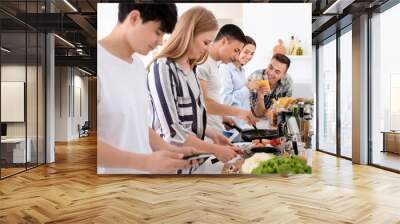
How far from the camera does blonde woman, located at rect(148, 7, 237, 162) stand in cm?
618

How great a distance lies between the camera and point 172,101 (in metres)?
6.16

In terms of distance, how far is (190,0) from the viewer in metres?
6.85

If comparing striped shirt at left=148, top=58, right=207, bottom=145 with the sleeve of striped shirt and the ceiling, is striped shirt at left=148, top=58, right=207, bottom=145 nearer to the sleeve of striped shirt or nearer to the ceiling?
the sleeve of striped shirt

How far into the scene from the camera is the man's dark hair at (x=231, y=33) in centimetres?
647

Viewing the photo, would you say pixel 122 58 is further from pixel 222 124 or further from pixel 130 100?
pixel 222 124

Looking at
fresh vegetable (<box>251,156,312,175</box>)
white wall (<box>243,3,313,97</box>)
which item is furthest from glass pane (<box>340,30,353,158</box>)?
fresh vegetable (<box>251,156,312,175</box>)

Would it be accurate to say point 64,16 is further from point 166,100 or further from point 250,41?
point 250,41

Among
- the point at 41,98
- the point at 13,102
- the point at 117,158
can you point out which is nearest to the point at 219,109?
the point at 117,158

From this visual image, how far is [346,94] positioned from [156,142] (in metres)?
5.05

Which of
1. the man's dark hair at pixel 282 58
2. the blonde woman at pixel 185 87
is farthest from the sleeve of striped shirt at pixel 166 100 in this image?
the man's dark hair at pixel 282 58

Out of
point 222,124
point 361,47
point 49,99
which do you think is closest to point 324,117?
point 361,47

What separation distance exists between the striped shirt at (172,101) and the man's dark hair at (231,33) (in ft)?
2.65

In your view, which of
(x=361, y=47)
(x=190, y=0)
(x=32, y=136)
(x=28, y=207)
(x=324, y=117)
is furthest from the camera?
(x=324, y=117)

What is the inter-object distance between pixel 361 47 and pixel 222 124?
145 inches
